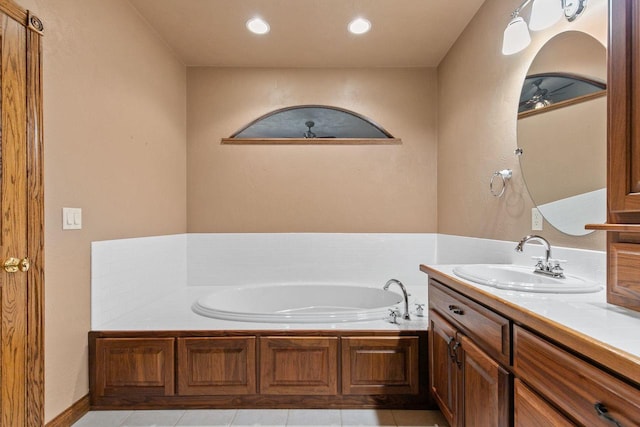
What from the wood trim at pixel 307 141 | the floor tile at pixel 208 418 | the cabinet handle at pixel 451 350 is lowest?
the floor tile at pixel 208 418

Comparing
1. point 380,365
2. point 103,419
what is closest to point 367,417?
point 380,365

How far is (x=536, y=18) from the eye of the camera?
5.57 ft

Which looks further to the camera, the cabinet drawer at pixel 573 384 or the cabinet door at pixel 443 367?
the cabinet door at pixel 443 367

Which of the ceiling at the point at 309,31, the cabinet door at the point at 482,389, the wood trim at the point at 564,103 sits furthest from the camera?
the ceiling at the point at 309,31

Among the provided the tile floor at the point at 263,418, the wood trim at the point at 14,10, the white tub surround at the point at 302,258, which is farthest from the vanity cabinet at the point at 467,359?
the wood trim at the point at 14,10

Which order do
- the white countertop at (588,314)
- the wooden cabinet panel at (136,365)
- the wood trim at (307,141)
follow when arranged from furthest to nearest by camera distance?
the wood trim at (307,141) → the wooden cabinet panel at (136,365) → the white countertop at (588,314)

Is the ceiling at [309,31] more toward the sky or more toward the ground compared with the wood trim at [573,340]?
more toward the sky

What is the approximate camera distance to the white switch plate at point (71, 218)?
1761 mm

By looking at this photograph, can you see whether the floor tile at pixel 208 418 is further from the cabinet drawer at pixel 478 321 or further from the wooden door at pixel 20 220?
the cabinet drawer at pixel 478 321

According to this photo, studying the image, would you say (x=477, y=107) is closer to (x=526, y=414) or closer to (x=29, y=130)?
(x=526, y=414)

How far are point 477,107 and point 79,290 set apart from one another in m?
2.82

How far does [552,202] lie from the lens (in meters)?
1.64

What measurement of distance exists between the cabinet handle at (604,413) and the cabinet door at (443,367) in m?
0.82

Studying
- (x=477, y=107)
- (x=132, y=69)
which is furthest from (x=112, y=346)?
(x=477, y=107)
